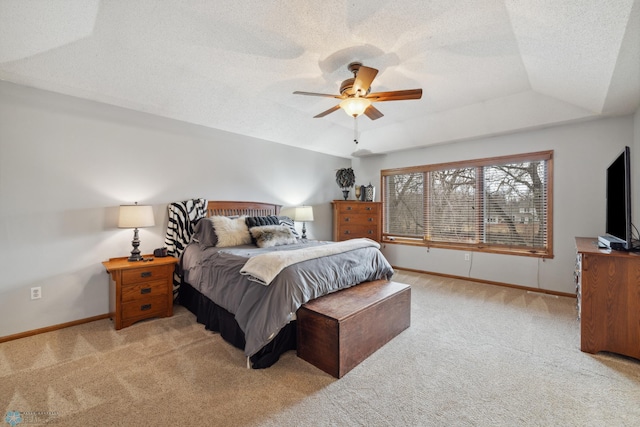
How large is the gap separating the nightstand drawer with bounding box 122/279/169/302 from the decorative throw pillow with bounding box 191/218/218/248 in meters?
0.59

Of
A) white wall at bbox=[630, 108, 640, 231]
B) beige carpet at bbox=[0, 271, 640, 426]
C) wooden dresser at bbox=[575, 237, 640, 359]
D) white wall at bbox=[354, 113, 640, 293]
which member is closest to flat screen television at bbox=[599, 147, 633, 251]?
wooden dresser at bbox=[575, 237, 640, 359]

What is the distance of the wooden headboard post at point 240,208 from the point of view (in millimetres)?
3957

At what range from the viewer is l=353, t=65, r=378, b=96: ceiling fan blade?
7.59ft

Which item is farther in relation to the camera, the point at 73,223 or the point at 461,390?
the point at 73,223

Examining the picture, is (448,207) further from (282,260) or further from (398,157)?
(282,260)

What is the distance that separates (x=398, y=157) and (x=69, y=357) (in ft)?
17.9

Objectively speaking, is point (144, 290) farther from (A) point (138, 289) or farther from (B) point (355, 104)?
(B) point (355, 104)

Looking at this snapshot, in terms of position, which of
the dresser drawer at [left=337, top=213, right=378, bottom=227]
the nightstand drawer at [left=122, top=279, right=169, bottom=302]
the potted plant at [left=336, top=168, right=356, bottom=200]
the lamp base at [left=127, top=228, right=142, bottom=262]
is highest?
the potted plant at [left=336, top=168, right=356, bottom=200]

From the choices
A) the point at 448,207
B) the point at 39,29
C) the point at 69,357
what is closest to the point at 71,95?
the point at 39,29

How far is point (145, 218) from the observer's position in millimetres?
3021

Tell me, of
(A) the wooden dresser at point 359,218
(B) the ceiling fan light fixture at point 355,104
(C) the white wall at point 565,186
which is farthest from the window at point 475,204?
(B) the ceiling fan light fixture at point 355,104

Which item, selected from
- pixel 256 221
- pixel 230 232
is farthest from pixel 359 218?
pixel 230 232

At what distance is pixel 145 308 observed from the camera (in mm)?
2969

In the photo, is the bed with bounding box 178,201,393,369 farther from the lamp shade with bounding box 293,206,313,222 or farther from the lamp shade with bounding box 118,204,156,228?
the lamp shade with bounding box 293,206,313,222
